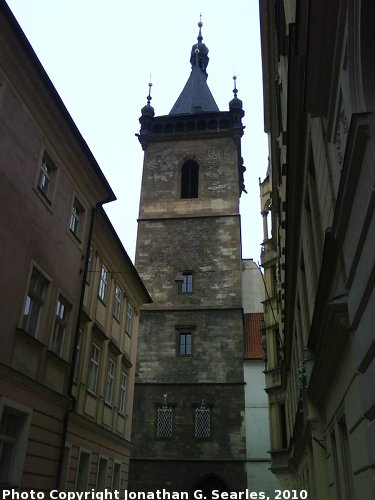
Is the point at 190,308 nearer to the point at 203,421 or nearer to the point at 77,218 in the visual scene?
the point at 203,421

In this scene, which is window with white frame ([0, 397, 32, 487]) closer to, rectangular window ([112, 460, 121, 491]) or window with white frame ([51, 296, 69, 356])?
window with white frame ([51, 296, 69, 356])

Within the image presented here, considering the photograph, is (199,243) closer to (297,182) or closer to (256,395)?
(256,395)

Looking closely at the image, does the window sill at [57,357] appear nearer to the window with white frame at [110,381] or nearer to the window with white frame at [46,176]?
the window with white frame at [46,176]

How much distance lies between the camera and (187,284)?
1291 inches

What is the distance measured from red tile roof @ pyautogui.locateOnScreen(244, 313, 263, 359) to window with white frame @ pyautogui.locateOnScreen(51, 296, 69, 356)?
62.3ft

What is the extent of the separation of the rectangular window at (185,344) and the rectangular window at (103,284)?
14515 millimetres

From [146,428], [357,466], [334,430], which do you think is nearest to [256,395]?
[146,428]

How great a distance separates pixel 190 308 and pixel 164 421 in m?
6.85

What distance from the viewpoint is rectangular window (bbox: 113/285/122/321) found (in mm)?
18344

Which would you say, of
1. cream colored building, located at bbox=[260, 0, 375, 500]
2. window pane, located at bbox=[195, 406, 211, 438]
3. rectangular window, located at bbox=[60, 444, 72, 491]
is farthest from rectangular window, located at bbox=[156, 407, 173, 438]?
cream colored building, located at bbox=[260, 0, 375, 500]

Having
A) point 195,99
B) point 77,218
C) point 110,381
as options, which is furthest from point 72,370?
point 195,99

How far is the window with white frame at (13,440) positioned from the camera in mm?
9695

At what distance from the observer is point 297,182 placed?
8.96 m

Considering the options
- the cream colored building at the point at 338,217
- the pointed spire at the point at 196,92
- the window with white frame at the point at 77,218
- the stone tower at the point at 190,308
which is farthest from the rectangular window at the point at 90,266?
the pointed spire at the point at 196,92
